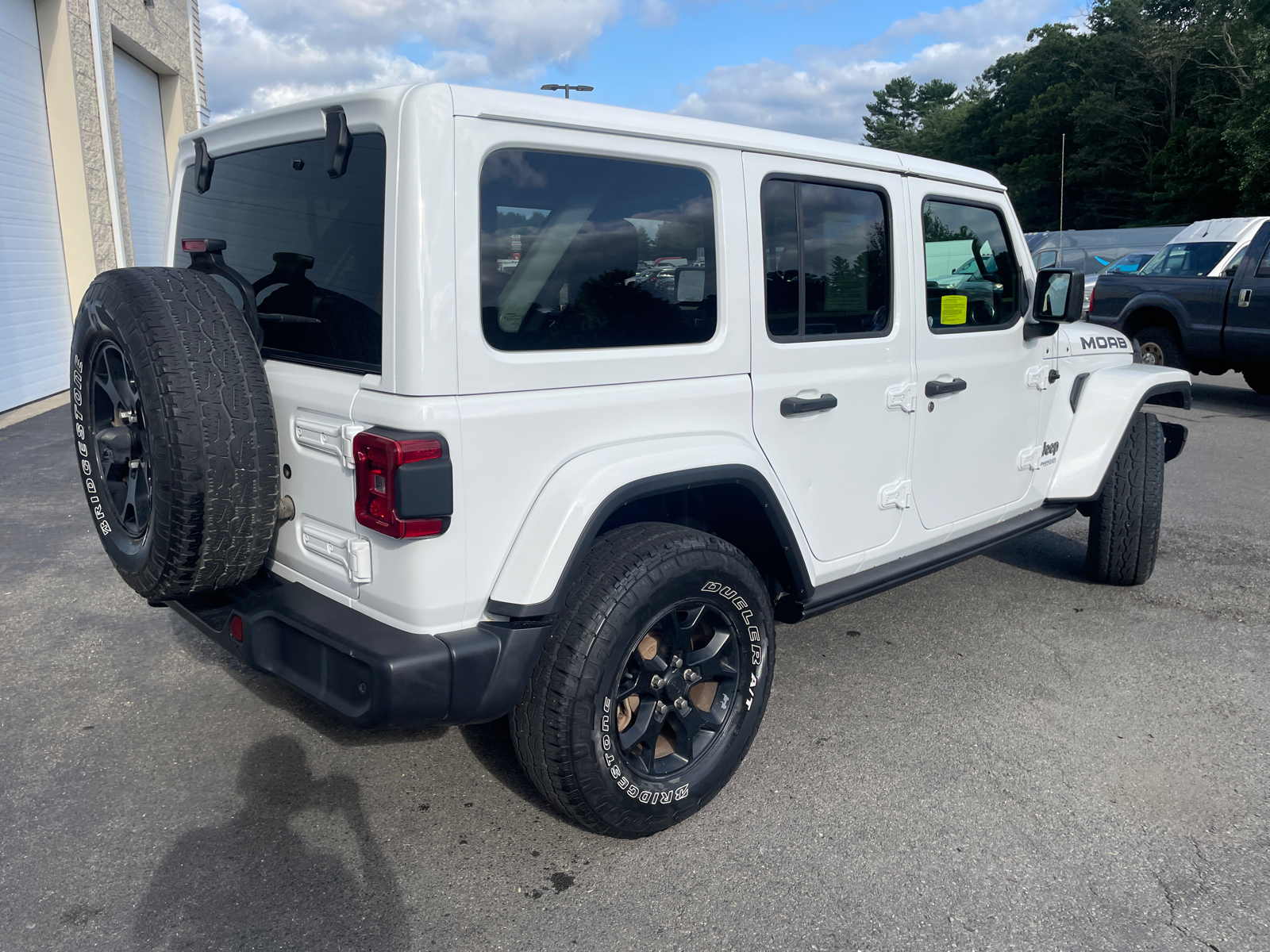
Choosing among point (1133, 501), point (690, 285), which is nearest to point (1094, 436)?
point (1133, 501)

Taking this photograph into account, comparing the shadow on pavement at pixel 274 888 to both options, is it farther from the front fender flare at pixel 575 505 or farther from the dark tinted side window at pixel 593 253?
the dark tinted side window at pixel 593 253

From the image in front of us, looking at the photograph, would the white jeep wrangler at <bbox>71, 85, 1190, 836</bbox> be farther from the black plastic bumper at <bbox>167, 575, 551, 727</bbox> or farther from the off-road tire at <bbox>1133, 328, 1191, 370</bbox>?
the off-road tire at <bbox>1133, 328, 1191, 370</bbox>

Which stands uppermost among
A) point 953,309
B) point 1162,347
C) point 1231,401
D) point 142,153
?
point 142,153

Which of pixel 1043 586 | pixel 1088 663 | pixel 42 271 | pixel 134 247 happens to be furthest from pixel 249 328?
pixel 134 247

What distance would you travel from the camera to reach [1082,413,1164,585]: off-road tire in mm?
4473

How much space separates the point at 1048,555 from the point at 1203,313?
6.50m

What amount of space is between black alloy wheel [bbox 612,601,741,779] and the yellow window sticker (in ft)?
5.13

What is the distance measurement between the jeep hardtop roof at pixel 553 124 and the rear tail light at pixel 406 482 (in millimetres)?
764

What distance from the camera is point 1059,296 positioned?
3.82 meters

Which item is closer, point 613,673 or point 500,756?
point 613,673

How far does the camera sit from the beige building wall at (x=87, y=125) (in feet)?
35.5

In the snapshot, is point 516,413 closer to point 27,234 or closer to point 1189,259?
point 27,234

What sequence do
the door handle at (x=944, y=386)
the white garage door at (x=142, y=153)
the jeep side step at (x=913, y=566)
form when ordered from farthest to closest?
the white garage door at (x=142, y=153), the door handle at (x=944, y=386), the jeep side step at (x=913, y=566)

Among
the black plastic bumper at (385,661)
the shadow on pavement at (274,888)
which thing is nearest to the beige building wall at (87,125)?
the shadow on pavement at (274,888)
